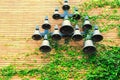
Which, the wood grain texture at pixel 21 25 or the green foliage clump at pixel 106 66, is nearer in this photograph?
the green foliage clump at pixel 106 66

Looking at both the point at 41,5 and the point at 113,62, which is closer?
the point at 113,62

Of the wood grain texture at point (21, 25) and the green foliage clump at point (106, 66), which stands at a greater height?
the wood grain texture at point (21, 25)

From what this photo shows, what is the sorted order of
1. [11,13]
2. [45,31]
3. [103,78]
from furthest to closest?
[11,13]
[45,31]
[103,78]

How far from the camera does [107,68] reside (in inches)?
411

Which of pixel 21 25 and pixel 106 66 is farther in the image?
pixel 21 25

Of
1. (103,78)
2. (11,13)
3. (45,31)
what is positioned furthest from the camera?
(11,13)

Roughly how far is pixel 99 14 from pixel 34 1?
203cm

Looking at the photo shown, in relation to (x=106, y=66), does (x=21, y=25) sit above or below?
above

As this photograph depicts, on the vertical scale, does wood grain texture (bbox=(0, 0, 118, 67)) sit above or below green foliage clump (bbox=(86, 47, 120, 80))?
above

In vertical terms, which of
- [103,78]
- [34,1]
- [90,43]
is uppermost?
[34,1]

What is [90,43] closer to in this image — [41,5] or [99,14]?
[99,14]

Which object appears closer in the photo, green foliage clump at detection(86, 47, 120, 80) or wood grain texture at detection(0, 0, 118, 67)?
green foliage clump at detection(86, 47, 120, 80)

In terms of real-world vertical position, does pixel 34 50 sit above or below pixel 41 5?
below

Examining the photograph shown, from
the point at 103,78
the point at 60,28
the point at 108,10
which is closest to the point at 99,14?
the point at 108,10
